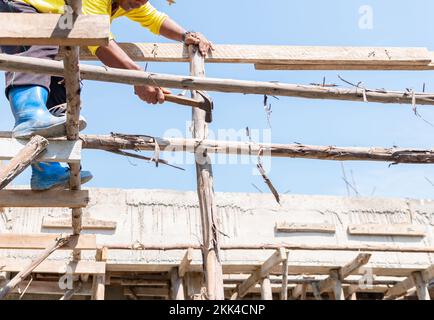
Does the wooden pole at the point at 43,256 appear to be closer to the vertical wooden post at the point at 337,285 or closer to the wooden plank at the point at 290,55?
the wooden plank at the point at 290,55

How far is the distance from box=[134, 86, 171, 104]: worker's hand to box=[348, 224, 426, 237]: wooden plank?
5.63 meters

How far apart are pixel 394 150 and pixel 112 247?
3421mm

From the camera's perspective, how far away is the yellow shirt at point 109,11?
4.24 metres

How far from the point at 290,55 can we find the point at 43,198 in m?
2.32

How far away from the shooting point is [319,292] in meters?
9.13

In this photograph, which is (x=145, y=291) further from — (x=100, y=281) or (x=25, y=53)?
(x=25, y=53)

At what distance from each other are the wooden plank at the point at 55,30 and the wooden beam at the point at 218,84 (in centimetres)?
48

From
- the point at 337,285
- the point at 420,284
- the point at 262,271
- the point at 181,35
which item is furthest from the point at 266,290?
the point at 181,35

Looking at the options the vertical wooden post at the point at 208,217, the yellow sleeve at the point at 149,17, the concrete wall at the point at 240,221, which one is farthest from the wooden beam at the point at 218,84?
the concrete wall at the point at 240,221

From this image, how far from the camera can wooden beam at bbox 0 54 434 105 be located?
365 centimetres

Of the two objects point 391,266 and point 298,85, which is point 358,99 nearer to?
point 298,85

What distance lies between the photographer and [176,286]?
340 inches

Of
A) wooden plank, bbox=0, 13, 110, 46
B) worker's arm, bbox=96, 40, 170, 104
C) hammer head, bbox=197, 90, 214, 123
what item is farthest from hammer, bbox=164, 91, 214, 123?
wooden plank, bbox=0, 13, 110, 46
